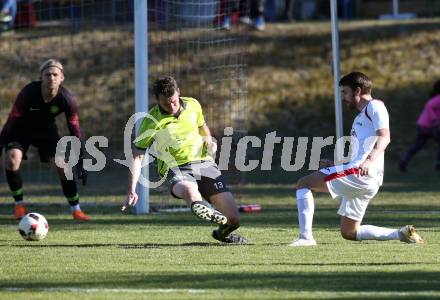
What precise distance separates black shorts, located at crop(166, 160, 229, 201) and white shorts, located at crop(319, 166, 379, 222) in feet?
4.06

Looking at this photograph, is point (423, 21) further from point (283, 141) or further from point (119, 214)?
point (119, 214)

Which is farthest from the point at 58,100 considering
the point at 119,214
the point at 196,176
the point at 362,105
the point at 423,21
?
the point at 423,21

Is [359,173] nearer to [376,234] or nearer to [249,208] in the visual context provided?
[376,234]

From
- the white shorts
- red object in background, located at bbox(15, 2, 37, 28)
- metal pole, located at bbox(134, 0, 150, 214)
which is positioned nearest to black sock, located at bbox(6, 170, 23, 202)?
metal pole, located at bbox(134, 0, 150, 214)

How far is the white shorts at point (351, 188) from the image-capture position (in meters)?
10.9

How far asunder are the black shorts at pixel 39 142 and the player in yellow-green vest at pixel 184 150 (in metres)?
3.03

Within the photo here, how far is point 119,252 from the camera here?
10.9 metres

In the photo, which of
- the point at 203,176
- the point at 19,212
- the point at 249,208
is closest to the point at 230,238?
the point at 203,176

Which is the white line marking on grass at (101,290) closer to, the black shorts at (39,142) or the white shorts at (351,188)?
the white shorts at (351,188)

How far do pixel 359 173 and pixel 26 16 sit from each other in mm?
16705

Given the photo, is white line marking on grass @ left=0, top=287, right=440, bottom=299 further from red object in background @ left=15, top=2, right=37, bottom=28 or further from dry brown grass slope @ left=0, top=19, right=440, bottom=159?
dry brown grass slope @ left=0, top=19, right=440, bottom=159

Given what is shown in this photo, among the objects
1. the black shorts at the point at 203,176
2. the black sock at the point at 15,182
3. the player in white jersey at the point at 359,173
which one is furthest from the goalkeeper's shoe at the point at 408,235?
the black sock at the point at 15,182

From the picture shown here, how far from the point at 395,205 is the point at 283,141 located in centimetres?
919

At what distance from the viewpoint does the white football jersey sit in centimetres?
1068
